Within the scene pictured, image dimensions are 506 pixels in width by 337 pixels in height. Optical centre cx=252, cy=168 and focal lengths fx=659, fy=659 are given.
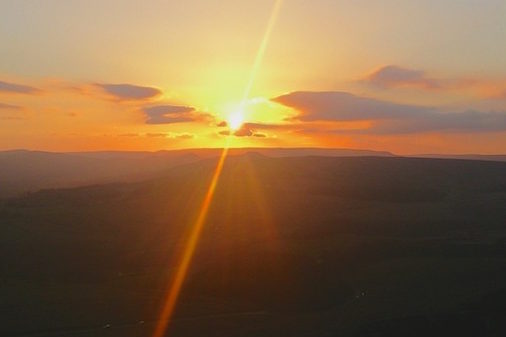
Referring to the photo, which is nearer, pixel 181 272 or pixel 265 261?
pixel 181 272

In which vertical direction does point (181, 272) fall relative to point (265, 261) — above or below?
below

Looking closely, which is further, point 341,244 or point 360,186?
point 360,186

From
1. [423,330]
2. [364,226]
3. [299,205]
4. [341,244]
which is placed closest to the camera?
[423,330]

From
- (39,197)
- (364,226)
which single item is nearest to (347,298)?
(364,226)

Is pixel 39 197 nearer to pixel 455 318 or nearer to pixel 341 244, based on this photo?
pixel 341 244

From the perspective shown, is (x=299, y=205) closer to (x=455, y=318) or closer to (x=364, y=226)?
(x=364, y=226)

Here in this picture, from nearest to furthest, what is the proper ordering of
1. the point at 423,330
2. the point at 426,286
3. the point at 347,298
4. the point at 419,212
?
the point at 423,330
the point at 347,298
the point at 426,286
the point at 419,212
